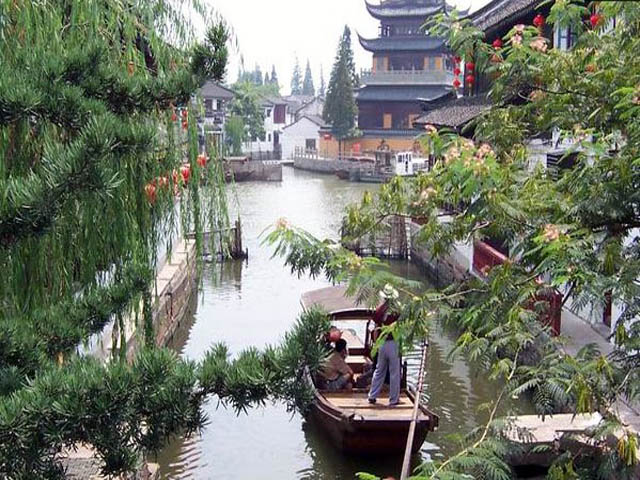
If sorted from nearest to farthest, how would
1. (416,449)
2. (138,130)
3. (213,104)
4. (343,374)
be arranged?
(138,130), (416,449), (343,374), (213,104)

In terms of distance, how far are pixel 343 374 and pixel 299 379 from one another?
22.0 ft

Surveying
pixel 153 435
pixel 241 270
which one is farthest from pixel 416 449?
pixel 241 270

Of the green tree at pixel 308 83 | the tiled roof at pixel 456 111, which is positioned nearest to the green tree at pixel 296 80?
the green tree at pixel 308 83

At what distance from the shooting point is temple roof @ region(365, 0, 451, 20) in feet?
160

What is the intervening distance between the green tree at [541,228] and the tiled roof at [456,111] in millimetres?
10533

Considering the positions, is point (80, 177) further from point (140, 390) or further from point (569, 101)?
point (569, 101)

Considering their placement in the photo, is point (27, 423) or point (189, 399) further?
point (189, 399)

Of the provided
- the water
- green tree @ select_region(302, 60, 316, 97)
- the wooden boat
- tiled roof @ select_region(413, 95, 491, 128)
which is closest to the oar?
the wooden boat

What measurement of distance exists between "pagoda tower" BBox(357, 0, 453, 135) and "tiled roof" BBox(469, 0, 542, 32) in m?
26.1

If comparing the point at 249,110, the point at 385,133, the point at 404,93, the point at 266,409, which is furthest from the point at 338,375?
the point at 249,110

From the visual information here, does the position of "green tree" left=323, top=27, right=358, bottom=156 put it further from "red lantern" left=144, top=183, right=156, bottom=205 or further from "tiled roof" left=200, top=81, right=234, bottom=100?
"red lantern" left=144, top=183, right=156, bottom=205

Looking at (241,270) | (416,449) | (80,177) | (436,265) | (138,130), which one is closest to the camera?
(80,177)

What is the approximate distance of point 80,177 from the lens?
114 inches

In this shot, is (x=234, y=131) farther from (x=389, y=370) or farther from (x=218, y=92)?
(x=389, y=370)
